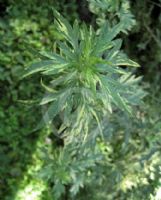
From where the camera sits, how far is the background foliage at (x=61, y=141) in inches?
108

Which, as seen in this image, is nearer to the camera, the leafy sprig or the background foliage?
the leafy sprig

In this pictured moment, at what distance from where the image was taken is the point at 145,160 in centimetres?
291

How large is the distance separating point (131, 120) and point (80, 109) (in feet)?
2.90

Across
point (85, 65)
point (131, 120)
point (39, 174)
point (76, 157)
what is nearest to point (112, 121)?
point (131, 120)

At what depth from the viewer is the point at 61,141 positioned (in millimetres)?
3070

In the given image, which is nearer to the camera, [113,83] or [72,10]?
[113,83]

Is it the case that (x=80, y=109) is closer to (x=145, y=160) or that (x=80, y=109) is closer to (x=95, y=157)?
(x=95, y=157)

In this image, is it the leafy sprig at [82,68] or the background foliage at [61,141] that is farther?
the background foliage at [61,141]

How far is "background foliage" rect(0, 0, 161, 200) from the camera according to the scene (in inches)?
108

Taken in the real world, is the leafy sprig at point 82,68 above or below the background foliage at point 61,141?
above

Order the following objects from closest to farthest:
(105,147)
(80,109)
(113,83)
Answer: (113,83), (80,109), (105,147)

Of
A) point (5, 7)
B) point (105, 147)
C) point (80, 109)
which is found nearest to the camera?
point (80, 109)

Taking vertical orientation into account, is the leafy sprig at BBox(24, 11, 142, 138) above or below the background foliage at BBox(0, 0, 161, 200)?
above

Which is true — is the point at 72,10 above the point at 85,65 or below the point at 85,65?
below
